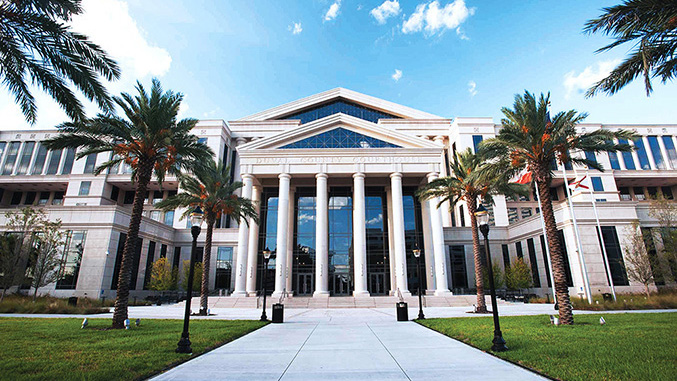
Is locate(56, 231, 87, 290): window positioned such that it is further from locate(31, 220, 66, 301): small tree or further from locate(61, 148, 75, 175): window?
locate(61, 148, 75, 175): window

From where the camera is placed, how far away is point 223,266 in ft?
151

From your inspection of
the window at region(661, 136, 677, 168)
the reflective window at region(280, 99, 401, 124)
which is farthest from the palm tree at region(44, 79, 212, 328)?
the window at region(661, 136, 677, 168)

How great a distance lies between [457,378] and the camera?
6785 millimetres

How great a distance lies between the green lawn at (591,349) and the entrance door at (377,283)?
2715cm

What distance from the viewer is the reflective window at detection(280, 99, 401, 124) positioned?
58.9 meters

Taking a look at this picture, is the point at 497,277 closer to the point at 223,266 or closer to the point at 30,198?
the point at 223,266

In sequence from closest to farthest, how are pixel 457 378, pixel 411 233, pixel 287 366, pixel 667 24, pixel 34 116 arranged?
pixel 457 378
pixel 287 366
pixel 667 24
pixel 34 116
pixel 411 233

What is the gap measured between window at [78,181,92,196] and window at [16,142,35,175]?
12280 millimetres

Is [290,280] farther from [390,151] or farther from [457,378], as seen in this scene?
[457,378]

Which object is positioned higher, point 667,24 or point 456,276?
point 667,24

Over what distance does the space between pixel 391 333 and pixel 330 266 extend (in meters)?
28.0

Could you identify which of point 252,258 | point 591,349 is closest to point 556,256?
point 591,349

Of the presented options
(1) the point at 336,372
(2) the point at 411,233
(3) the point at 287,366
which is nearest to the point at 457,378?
(1) the point at 336,372

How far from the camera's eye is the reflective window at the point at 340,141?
40312 millimetres
